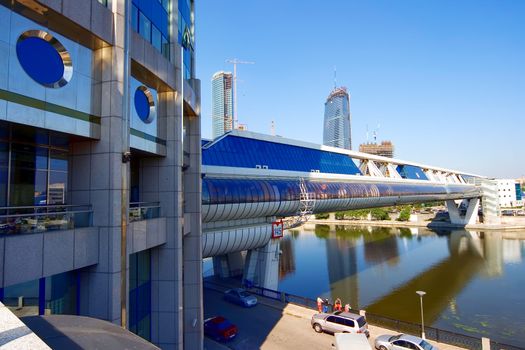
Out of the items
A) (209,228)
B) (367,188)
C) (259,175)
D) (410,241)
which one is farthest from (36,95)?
(410,241)

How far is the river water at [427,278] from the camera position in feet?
88.2

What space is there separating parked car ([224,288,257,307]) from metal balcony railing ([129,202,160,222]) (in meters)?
16.2

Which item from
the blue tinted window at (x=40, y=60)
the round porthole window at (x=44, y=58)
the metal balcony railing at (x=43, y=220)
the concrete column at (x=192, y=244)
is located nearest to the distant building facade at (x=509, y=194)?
the concrete column at (x=192, y=244)

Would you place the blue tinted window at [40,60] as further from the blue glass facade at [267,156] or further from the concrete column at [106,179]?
the blue glass facade at [267,156]

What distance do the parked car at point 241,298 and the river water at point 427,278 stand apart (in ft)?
31.2

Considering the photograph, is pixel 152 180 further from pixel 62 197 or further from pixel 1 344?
pixel 1 344

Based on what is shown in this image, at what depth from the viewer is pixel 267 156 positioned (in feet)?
111

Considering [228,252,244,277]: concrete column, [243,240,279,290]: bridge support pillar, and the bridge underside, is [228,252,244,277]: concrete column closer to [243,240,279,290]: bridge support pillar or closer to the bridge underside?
[243,240,279,290]: bridge support pillar

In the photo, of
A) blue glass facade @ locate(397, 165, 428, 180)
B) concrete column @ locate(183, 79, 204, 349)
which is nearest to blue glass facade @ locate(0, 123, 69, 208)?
concrete column @ locate(183, 79, 204, 349)

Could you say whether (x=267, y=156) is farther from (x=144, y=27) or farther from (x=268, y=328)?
(x=144, y=27)

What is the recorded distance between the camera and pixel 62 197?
373 inches

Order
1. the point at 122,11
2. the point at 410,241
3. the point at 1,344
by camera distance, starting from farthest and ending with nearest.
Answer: the point at 410,241, the point at 122,11, the point at 1,344

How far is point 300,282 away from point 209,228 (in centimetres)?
1874

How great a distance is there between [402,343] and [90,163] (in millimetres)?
17273
